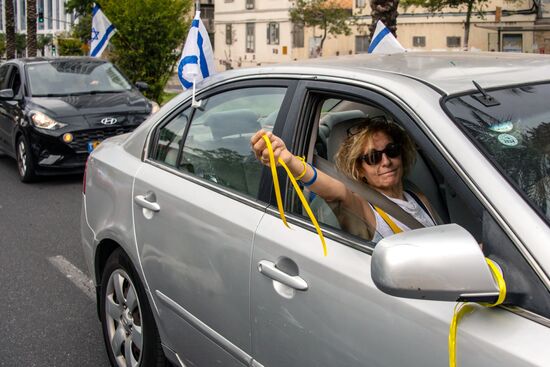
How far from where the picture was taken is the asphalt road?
3.81m

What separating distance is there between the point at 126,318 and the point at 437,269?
2132mm

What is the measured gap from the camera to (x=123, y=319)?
3254 mm

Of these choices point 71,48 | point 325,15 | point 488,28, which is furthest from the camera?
point 325,15

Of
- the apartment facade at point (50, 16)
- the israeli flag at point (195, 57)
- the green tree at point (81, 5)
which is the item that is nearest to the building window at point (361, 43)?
the green tree at point (81, 5)

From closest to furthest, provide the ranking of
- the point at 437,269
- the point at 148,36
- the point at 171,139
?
the point at 437,269
the point at 171,139
the point at 148,36

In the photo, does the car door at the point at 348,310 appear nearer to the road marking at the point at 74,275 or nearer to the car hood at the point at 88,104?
the road marking at the point at 74,275

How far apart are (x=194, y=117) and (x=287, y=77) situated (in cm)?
68

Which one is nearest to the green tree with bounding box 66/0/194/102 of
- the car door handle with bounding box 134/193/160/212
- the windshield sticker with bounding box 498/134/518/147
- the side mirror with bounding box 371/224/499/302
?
the car door handle with bounding box 134/193/160/212

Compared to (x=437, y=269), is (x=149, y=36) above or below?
above

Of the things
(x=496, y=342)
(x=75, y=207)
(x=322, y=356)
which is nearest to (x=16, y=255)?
(x=75, y=207)

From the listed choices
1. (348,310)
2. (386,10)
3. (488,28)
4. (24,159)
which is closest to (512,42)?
(488,28)

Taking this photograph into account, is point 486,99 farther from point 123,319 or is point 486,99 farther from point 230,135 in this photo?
point 123,319

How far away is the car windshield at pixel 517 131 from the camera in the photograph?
176cm

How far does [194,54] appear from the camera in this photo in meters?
3.60
